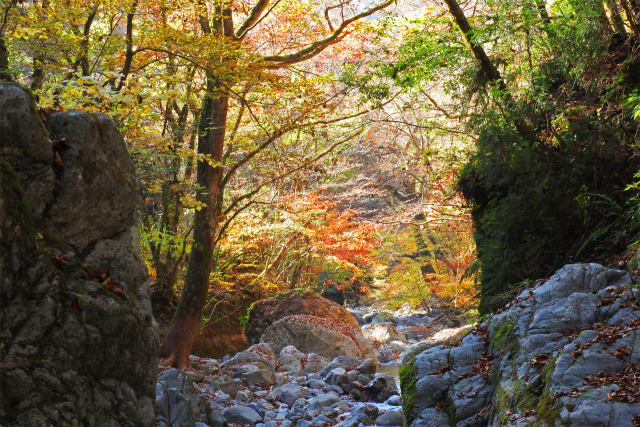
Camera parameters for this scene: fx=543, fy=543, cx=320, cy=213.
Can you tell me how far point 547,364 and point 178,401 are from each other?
3.88m

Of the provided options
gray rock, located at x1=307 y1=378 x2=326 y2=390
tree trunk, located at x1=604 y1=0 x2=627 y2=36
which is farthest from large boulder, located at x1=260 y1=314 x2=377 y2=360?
tree trunk, located at x1=604 y1=0 x2=627 y2=36

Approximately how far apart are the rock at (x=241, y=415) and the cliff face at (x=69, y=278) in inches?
108

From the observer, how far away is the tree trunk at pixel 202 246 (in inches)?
327

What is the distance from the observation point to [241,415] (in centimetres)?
688

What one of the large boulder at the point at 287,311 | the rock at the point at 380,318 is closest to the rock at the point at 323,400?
the large boulder at the point at 287,311

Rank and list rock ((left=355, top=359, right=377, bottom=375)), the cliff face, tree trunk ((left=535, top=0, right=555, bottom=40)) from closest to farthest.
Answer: the cliff face → tree trunk ((left=535, top=0, right=555, bottom=40)) → rock ((left=355, top=359, right=377, bottom=375))

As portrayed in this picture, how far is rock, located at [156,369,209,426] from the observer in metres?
5.55

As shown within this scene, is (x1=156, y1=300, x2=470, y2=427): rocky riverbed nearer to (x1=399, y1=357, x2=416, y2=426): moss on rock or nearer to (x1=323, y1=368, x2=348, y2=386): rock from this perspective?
(x1=323, y1=368, x2=348, y2=386): rock

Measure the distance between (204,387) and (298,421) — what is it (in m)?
1.74

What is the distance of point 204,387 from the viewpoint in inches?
315

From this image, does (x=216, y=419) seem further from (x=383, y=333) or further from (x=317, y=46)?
(x=383, y=333)

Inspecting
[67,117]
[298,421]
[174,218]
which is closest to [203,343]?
[174,218]

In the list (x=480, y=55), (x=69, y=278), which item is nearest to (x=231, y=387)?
(x=69, y=278)

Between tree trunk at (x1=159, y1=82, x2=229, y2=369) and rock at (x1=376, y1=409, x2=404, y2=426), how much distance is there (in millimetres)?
3146
